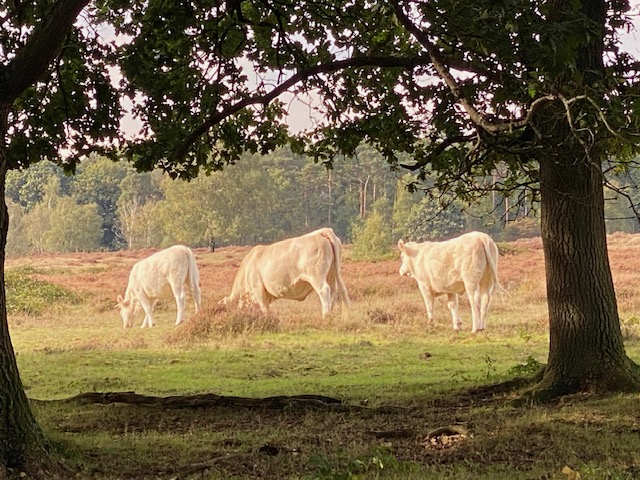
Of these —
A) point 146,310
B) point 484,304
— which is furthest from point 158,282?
point 484,304

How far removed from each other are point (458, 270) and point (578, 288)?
15372mm

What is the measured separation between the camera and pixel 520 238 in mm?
50781

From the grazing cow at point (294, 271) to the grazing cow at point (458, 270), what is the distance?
Result: 2.44m

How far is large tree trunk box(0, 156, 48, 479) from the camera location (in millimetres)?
5121

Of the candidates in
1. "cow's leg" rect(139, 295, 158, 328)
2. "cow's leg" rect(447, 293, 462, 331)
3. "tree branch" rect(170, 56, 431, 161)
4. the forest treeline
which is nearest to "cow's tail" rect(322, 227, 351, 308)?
"cow's leg" rect(447, 293, 462, 331)

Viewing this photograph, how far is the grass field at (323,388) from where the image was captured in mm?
5691

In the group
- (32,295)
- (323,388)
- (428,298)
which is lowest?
(323,388)

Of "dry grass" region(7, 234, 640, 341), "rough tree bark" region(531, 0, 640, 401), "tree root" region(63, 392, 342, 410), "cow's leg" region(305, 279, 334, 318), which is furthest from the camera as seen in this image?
"cow's leg" region(305, 279, 334, 318)

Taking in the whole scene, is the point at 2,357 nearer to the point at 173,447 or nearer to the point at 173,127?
the point at 173,447

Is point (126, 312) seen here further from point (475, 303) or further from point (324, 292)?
point (475, 303)

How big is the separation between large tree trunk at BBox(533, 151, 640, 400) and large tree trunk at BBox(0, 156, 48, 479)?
5085 mm

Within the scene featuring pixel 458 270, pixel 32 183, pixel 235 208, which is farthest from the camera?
pixel 32 183

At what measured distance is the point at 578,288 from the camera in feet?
28.0

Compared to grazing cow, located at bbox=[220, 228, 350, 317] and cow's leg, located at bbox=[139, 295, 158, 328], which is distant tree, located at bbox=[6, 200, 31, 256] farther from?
grazing cow, located at bbox=[220, 228, 350, 317]
